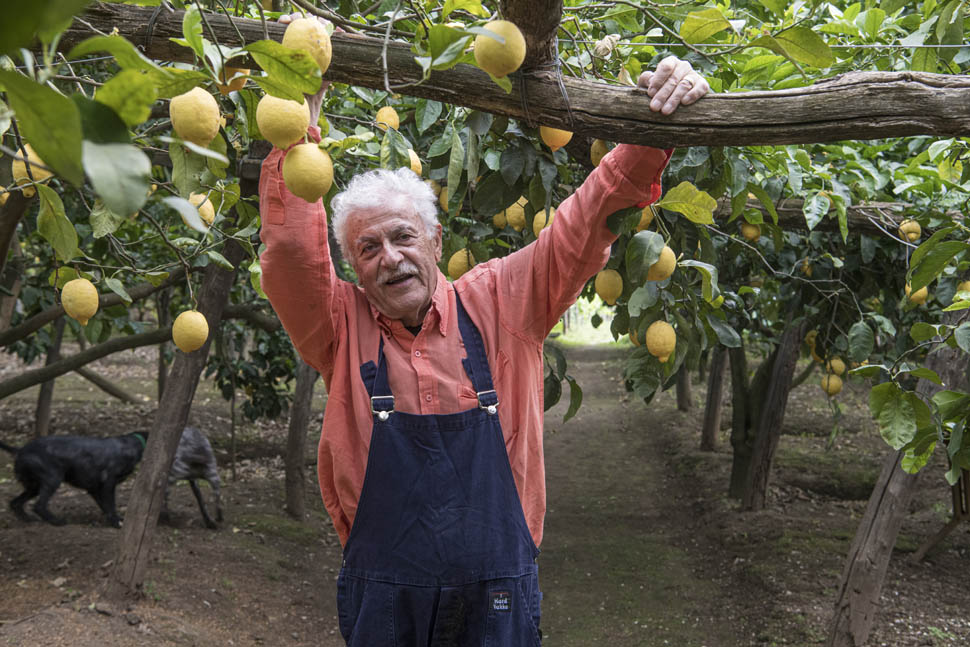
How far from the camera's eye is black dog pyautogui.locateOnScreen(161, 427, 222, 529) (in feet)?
19.2

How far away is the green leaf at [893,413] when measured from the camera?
2.18 metres

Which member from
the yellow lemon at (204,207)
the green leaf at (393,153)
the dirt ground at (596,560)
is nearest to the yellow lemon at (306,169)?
the green leaf at (393,153)

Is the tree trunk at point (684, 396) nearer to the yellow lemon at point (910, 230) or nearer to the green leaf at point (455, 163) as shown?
the yellow lemon at point (910, 230)

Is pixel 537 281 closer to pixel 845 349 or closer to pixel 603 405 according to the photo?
pixel 845 349

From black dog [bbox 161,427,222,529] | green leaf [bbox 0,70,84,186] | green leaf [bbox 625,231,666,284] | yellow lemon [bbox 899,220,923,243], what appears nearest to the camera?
green leaf [bbox 0,70,84,186]

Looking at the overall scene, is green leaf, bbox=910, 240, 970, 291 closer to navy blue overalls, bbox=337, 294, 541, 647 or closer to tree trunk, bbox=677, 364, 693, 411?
navy blue overalls, bbox=337, 294, 541, 647

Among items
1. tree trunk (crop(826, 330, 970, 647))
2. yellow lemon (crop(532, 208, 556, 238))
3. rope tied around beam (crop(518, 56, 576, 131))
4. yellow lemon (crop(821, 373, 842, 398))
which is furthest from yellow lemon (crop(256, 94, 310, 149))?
yellow lemon (crop(821, 373, 842, 398))

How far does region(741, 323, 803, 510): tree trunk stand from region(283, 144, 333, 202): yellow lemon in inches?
242

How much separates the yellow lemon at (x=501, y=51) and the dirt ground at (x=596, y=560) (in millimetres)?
3646

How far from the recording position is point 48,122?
55 cm

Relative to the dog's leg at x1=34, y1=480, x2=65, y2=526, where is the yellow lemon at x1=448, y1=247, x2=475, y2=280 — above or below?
above

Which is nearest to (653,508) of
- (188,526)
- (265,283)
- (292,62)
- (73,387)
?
(188,526)

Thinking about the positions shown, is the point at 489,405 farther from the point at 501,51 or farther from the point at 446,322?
the point at 501,51

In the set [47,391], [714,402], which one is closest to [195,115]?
[47,391]
